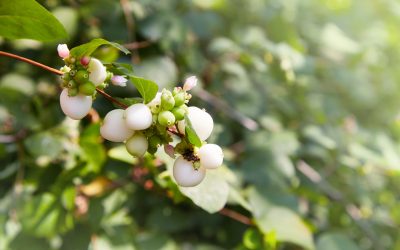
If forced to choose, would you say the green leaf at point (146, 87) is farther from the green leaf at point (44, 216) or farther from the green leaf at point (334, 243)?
the green leaf at point (334, 243)

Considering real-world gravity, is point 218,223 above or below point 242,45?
below

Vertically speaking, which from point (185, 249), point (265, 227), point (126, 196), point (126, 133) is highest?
point (126, 133)

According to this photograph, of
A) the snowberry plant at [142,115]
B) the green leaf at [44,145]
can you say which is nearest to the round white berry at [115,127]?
the snowberry plant at [142,115]

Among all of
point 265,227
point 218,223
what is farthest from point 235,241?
point 265,227

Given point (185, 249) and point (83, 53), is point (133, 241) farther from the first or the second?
point (83, 53)

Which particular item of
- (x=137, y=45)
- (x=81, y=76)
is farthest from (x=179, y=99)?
(x=137, y=45)

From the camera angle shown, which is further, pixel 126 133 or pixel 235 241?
pixel 235 241

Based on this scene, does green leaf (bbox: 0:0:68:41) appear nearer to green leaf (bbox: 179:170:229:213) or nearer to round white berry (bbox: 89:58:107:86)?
round white berry (bbox: 89:58:107:86)
